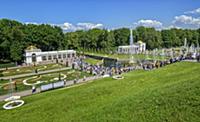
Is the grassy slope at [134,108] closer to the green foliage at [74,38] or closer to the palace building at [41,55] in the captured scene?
the palace building at [41,55]

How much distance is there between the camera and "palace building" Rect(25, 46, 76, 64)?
260 feet

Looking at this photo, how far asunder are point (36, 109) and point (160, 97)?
35.3 feet

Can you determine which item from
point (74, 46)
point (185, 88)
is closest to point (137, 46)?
point (74, 46)

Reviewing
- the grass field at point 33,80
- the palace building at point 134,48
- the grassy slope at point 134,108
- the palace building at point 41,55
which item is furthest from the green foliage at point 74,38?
the grassy slope at point 134,108

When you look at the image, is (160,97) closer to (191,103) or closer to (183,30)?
(191,103)

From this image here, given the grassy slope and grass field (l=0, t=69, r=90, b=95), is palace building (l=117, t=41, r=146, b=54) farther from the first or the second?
the grassy slope

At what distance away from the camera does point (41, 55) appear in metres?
→ 81.8

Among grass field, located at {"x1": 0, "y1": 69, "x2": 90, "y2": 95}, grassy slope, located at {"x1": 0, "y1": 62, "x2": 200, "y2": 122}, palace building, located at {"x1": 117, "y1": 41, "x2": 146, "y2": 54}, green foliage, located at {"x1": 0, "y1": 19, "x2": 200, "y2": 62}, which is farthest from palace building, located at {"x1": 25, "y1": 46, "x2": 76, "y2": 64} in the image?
grassy slope, located at {"x1": 0, "y1": 62, "x2": 200, "y2": 122}

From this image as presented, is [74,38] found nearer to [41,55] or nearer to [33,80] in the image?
[41,55]

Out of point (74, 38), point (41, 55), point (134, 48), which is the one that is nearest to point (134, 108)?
point (41, 55)

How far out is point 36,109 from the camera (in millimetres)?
19922

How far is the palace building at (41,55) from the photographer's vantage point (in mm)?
79319

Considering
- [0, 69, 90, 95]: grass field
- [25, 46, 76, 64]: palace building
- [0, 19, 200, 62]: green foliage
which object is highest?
[0, 19, 200, 62]: green foliage

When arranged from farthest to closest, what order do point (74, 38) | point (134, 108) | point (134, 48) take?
point (134, 48), point (74, 38), point (134, 108)
